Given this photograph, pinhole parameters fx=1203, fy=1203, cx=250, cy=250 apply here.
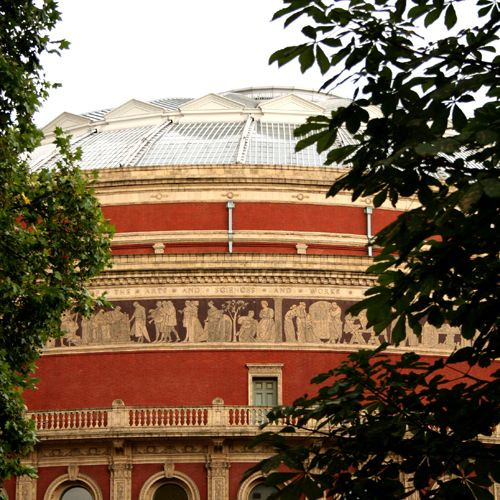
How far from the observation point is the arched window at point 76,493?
3061 cm

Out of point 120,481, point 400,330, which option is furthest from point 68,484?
point 400,330

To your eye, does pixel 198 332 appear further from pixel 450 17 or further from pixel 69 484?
pixel 450 17

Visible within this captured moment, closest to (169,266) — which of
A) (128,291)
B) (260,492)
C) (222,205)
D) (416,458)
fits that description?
(128,291)

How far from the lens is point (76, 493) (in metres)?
30.7

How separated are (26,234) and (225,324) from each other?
13.8 m

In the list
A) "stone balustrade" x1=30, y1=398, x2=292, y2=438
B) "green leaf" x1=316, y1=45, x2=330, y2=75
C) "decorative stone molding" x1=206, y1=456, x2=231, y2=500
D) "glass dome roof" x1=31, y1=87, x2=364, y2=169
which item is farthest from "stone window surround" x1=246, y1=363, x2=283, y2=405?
"green leaf" x1=316, y1=45, x2=330, y2=75

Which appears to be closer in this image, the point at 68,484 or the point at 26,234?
the point at 26,234

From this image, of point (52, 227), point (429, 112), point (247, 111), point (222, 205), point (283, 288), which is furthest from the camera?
point (247, 111)

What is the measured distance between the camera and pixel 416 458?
9.69m

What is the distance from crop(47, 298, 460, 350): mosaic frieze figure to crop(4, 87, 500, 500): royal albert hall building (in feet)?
0.12

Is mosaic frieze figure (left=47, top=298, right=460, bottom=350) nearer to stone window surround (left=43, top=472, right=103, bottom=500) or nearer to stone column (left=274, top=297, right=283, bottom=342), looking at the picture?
stone column (left=274, top=297, right=283, bottom=342)

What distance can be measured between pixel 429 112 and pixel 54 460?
2337cm

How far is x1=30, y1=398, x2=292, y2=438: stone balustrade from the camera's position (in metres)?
30.0

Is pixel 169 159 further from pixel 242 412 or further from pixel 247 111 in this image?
pixel 242 412
